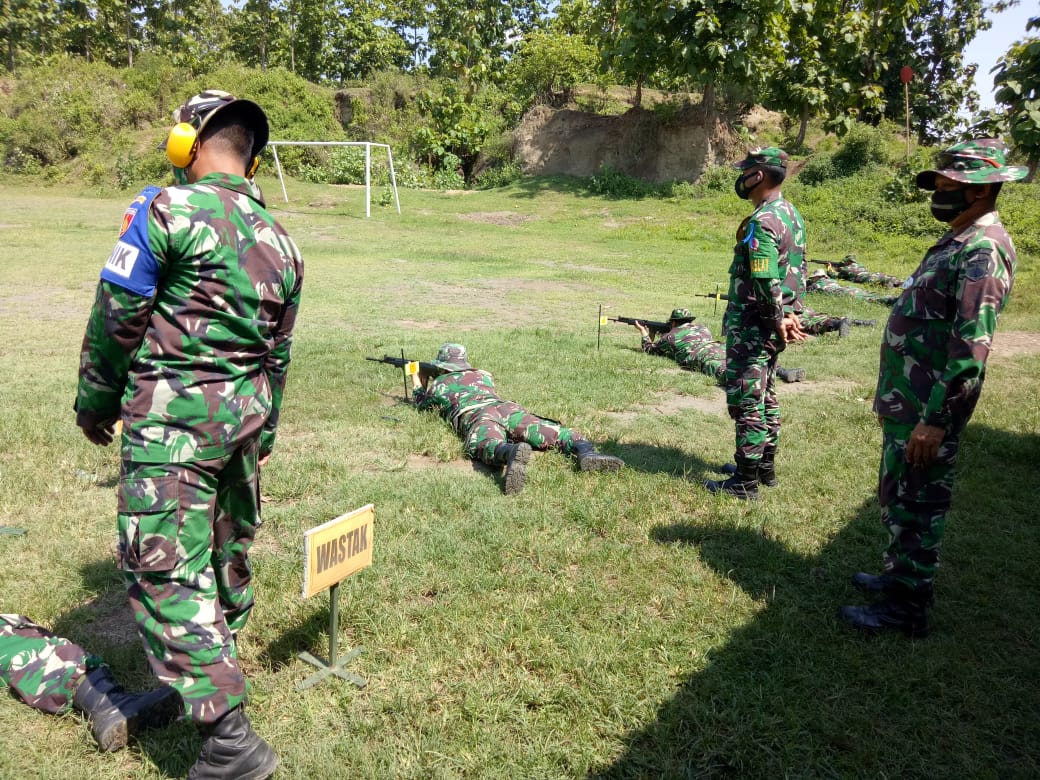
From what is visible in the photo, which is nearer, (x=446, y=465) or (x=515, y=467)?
(x=515, y=467)

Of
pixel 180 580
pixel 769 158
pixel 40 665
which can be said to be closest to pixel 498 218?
pixel 769 158

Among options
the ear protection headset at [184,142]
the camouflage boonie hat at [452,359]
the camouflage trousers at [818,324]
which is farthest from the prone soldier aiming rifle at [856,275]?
the ear protection headset at [184,142]

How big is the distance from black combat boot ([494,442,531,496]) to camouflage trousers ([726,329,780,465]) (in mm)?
1364

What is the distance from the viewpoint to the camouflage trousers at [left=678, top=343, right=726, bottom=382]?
8.14 metres

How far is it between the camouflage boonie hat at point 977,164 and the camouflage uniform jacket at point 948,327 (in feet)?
0.59

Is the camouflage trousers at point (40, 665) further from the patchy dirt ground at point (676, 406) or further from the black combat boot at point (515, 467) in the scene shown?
the patchy dirt ground at point (676, 406)

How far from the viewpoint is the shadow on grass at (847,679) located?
2.63m

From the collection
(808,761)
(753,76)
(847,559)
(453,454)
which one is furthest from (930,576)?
(753,76)

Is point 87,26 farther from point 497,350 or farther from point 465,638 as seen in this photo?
point 465,638

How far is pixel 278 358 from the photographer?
267 centimetres

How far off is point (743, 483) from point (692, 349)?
385 cm

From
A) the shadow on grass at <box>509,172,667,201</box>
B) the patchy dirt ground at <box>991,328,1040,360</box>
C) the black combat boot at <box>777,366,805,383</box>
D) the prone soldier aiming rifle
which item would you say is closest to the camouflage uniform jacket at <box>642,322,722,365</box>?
the black combat boot at <box>777,366,805,383</box>

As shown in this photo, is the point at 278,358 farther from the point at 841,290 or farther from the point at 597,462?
the point at 841,290

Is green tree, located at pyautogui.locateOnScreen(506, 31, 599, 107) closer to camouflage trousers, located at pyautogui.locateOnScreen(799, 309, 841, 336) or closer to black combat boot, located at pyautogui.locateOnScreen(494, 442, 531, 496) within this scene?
camouflage trousers, located at pyautogui.locateOnScreen(799, 309, 841, 336)
